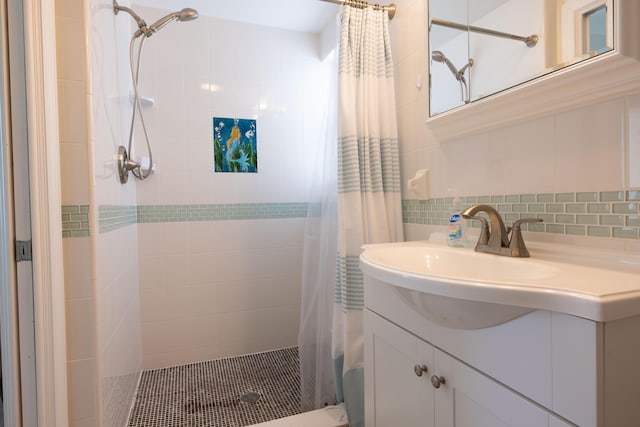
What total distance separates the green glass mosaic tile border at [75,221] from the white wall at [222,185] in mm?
1053

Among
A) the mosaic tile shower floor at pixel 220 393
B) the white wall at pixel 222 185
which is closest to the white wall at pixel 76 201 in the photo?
the mosaic tile shower floor at pixel 220 393

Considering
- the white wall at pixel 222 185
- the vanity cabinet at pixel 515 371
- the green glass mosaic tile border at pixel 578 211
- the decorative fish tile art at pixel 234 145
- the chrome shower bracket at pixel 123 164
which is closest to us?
the vanity cabinet at pixel 515 371

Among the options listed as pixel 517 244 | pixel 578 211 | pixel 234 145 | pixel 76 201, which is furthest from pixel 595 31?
pixel 234 145

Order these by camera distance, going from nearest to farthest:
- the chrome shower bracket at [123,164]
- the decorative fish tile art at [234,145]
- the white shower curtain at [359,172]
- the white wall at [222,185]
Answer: the white shower curtain at [359,172]
the chrome shower bracket at [123,164]
the white wall at [222,185]
the decorative fish tile art at [234,145]

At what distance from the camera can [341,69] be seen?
1.50m

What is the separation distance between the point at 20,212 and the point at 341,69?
130 cm

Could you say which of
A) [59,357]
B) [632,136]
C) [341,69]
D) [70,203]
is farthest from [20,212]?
[632,136]

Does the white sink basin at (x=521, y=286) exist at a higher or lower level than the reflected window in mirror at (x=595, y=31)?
lower

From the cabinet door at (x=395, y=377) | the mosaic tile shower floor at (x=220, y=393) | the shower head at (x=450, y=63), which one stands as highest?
the shower head at (x=450, y=63)

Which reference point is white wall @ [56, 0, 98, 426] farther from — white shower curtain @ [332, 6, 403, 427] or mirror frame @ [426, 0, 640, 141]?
mirror frame @ [426, 0, 640, 141]

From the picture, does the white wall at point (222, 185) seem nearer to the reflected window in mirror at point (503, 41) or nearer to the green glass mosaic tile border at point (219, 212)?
the green glass mosaic tile border at point (219, 212)

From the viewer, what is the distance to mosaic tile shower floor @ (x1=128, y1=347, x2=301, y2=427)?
1.65m

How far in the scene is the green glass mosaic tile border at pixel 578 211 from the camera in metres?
0.75

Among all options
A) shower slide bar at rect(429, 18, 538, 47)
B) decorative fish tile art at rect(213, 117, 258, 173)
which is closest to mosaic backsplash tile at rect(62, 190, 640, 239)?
shower slide bar at rect(429, 18, 538, 47)
